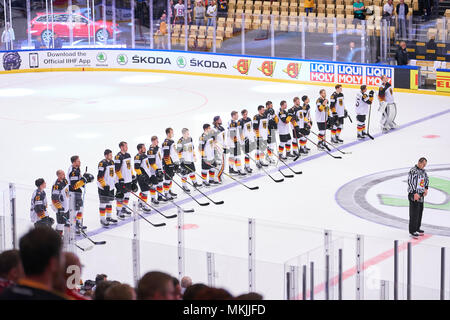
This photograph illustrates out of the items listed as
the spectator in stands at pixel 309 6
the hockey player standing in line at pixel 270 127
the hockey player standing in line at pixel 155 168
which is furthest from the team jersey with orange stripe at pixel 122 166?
the spectator in stands at pixel 309 6

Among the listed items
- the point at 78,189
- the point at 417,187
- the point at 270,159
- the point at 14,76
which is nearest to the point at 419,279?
the point at 417,187

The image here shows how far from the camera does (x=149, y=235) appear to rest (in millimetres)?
9641

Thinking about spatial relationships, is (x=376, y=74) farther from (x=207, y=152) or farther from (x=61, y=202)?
(x=61, y=202)

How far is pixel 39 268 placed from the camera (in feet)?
11.1

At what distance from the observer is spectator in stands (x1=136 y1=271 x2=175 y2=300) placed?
395 cm

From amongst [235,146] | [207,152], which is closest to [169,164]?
[207,152]

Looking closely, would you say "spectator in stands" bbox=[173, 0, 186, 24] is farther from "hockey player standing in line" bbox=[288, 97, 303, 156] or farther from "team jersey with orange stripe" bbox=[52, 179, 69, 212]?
"team jersey with orange stripe" bbox=[52, 179, 69, 212]

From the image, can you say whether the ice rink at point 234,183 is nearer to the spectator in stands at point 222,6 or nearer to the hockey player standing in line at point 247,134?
the hockey player standing in line at point 247,134

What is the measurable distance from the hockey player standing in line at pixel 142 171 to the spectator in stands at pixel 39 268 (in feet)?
30.0

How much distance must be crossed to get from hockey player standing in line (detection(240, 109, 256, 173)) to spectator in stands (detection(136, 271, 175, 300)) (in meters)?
11.1

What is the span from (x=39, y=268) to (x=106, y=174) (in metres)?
8.76
